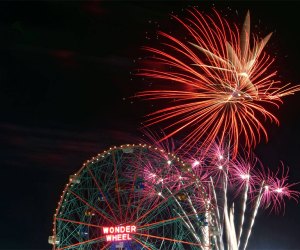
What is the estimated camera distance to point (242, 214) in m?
30.6

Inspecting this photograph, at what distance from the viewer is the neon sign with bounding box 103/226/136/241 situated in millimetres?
32969

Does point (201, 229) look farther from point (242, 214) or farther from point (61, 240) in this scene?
point (61, 240)

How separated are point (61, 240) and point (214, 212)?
10.2 m

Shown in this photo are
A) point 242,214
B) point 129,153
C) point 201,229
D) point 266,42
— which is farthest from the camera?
point 129,153

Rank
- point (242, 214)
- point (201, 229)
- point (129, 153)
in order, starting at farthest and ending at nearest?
1. point (129, 153)
2. point (201, 229)
3. point (242, 214)

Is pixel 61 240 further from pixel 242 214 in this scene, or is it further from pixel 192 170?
pixel 242 214

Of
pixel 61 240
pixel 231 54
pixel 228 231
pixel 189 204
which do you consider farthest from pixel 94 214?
pixel 231 54

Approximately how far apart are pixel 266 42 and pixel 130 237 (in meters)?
16.3

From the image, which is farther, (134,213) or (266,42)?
(134,213)

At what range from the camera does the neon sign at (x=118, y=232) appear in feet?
108

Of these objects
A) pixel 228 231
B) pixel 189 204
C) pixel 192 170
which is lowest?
pixel 228 231

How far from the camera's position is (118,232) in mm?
32938

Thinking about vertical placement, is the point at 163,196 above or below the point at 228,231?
above

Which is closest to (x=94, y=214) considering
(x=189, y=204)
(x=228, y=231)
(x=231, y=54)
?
(x=189, y=204)
